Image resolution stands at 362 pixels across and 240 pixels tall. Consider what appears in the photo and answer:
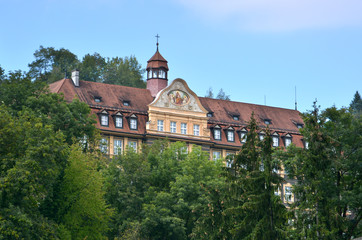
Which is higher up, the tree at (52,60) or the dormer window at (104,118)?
the tree at (52,60)

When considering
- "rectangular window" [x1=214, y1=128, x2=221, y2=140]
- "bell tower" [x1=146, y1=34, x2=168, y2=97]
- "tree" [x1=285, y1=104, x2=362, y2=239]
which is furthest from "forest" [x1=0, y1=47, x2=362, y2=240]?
"bell tower" [x1=146, y1=34, x2=168, y2=97]

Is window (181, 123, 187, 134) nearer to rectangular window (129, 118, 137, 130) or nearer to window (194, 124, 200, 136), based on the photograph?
window (194, 124, 200, 136)

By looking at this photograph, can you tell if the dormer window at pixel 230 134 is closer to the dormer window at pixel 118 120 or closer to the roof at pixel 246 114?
Result: the roof at pixel 246 114

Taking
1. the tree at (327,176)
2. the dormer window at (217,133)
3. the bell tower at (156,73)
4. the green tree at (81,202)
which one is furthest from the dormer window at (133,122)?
the tree at (327,176)

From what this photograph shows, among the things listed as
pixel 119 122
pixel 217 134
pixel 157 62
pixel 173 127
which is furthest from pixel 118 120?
pixel 217 134

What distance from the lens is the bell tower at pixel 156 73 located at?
10694 centimetres

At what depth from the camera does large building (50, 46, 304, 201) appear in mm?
99000

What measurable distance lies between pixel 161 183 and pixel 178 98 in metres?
21.8

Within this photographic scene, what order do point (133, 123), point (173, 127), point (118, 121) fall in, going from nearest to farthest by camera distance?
1. point (118, 121)
2. point (133, 123)
3. point (173, 127)

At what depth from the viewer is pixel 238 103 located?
112m

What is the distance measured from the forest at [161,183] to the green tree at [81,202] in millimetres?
88

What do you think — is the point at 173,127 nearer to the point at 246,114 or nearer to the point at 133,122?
the point at 133,122

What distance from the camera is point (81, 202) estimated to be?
6712cm

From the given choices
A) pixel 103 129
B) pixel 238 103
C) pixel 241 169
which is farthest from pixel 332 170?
pixel 238 103
